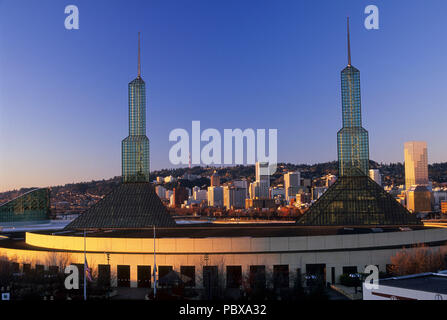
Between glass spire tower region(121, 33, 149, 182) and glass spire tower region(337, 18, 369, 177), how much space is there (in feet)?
66.3

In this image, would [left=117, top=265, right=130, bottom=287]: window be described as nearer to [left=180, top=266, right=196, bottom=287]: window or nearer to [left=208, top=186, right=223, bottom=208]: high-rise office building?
[left=180, top=266, right=196, bottom=287]: window

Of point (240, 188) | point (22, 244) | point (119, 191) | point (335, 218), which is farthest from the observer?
point (240, 188)

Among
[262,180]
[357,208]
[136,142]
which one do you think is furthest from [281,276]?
[262,180]

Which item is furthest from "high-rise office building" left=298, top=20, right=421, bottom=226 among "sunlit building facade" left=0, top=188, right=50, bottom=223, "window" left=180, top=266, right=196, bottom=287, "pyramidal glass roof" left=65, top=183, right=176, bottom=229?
"sunlit building facade" left=0, top=188, right=50, bottom=223

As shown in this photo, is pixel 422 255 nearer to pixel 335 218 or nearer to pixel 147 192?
pixel 335 218

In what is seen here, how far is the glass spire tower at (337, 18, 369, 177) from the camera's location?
4688 centimetres

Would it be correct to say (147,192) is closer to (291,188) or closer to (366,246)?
(366,246)

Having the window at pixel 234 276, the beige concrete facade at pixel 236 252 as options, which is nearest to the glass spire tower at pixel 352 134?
the beige concrete facade at pixel 236 252

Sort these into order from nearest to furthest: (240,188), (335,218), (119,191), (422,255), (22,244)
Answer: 1. (422,255)
2. (22,244)
3. (335,218)
4. (119,191)
5. (240,188)
